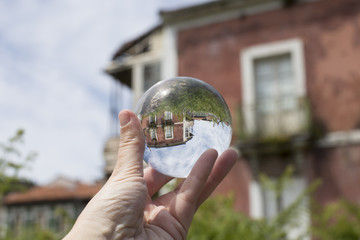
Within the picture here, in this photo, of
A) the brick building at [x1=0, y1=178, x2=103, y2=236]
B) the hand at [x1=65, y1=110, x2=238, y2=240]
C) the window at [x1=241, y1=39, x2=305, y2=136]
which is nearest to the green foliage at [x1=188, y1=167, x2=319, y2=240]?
the hand at [x1=65, y1=110, x2=238, y2=240]

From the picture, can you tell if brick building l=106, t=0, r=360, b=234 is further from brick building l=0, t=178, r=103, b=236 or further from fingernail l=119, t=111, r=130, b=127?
brick building l=0, t=178, r=103, b=236

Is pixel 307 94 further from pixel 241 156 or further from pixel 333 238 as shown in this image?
pixel 333 238

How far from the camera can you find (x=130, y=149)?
1.98 metres

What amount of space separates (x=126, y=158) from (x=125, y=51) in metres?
12.6

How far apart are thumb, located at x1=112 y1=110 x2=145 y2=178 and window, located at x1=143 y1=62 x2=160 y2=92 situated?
11.2 metres

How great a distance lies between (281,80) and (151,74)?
3935 mm

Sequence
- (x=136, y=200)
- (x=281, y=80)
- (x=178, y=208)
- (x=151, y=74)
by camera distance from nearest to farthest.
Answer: (x=136, y=200) → (x=178, y=208) → (x=281, y=80) → (x=151, y=74)

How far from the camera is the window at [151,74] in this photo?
13.2 m

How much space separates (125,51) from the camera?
1430 cm

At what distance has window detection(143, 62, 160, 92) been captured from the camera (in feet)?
43.5

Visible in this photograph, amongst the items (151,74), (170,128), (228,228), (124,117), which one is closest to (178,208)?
(170,128)

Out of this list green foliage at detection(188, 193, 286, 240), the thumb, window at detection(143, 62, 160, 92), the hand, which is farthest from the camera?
window at detection(143, 62, 160, 92)

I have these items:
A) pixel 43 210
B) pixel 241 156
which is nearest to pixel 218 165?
pixel 241 156

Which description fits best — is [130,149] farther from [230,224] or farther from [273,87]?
[273,87]
